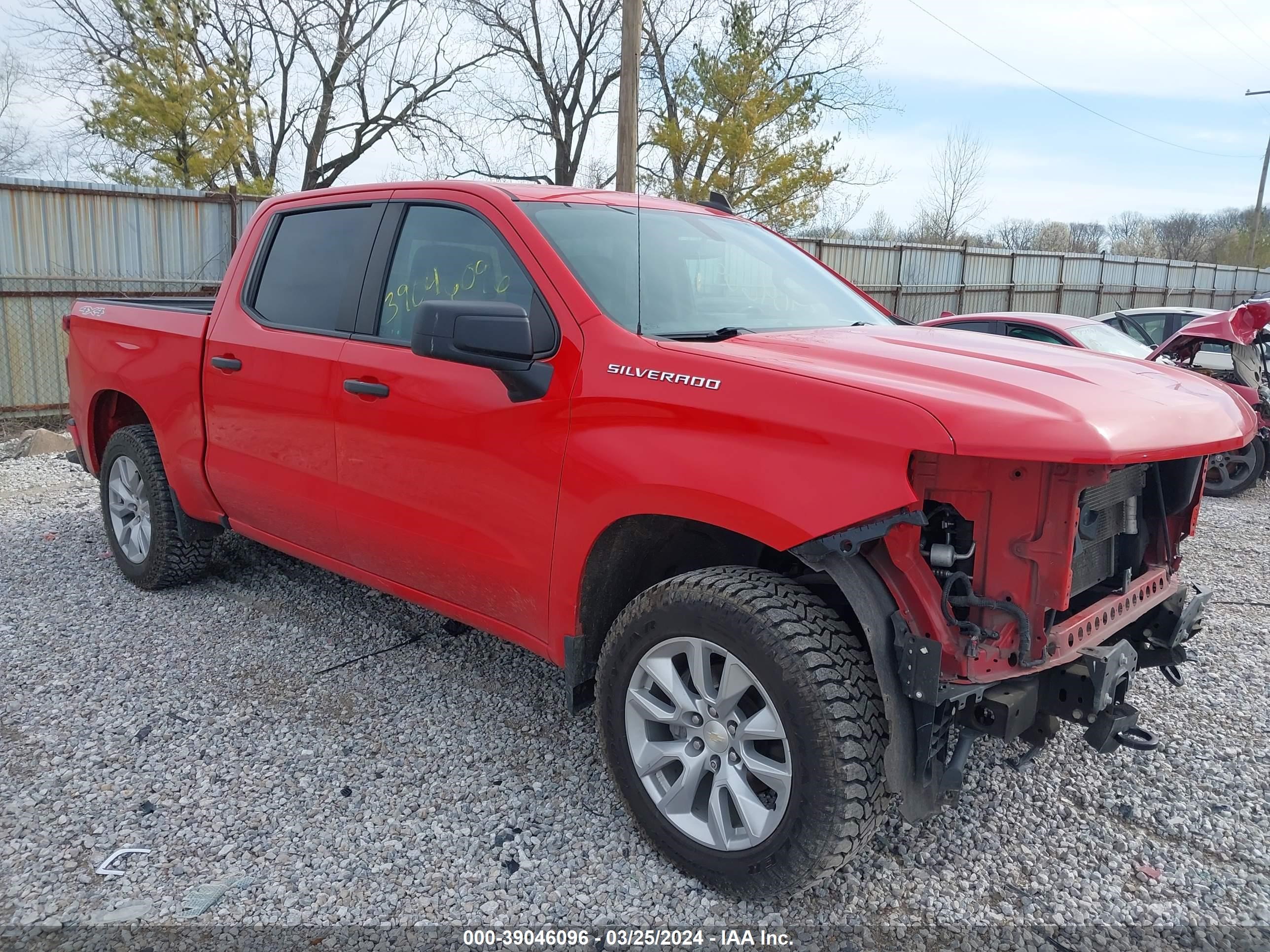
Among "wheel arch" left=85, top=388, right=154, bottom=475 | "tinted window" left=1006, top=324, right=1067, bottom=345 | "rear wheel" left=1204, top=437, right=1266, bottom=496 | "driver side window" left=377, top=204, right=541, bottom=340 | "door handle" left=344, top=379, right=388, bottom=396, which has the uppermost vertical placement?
"driver side window" left=377, top=204, right=541, bottom=340

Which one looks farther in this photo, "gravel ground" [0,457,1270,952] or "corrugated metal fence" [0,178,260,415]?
"corrugated metal fence" [0,178,260,415]

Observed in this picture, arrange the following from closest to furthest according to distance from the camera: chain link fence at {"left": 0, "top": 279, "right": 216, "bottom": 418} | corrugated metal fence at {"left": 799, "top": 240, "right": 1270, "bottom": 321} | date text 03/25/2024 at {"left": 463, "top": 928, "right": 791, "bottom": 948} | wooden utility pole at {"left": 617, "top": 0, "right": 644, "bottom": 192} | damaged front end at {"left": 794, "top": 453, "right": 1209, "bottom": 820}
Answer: damaged front end at {"left": 794, "top": 453, "right": 1209, "bottom": 820}
date text 03/25/2024 at {"left": 463, "top": 928, "right": 791, "bottom": 948}
chain link fence at {"left": 0, "top": 279, "right": 216, "bottom": 418}
wooden utility pole at {"left": 617, "top": 0, "right": 644, "bottom": 192}
corrugated metal fence at {"left": 799, "top": 240, "right": 1270, "bottom": 321}

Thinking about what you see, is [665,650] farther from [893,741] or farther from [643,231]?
[643,231]

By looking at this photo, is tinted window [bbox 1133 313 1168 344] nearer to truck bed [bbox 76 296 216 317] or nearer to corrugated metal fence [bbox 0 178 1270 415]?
corrugated metal fence [bbox 0 178 1270 415]

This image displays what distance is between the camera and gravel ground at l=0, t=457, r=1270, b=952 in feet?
8.59

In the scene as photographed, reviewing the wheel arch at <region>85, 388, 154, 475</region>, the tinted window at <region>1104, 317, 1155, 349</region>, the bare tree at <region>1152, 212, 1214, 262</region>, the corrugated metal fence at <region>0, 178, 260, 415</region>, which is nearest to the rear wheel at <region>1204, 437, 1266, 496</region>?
the tinted window at <region>1104, 317, 1155, 349</region>

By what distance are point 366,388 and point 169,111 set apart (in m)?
18.6

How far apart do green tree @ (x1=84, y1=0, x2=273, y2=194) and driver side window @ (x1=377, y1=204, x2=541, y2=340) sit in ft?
56.7

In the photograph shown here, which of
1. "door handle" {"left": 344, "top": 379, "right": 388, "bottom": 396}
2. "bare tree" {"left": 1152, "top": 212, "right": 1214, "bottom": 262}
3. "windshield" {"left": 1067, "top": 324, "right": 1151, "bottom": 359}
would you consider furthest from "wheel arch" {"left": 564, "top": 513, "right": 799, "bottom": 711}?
"bare tree" {"left": 1152, "top": 212, "right": 1214, "bottom": 262}

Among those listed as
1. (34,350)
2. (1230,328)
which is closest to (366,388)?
(1230,328)

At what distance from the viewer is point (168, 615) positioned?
473cm

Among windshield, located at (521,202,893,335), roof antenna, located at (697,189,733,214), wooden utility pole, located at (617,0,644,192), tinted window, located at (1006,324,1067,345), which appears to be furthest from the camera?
wooden utility pole, located at (617,0,644,192)

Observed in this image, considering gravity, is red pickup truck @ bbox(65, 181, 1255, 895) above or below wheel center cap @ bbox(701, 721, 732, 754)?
above

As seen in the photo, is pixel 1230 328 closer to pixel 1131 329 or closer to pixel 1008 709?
pixel 1131 329
